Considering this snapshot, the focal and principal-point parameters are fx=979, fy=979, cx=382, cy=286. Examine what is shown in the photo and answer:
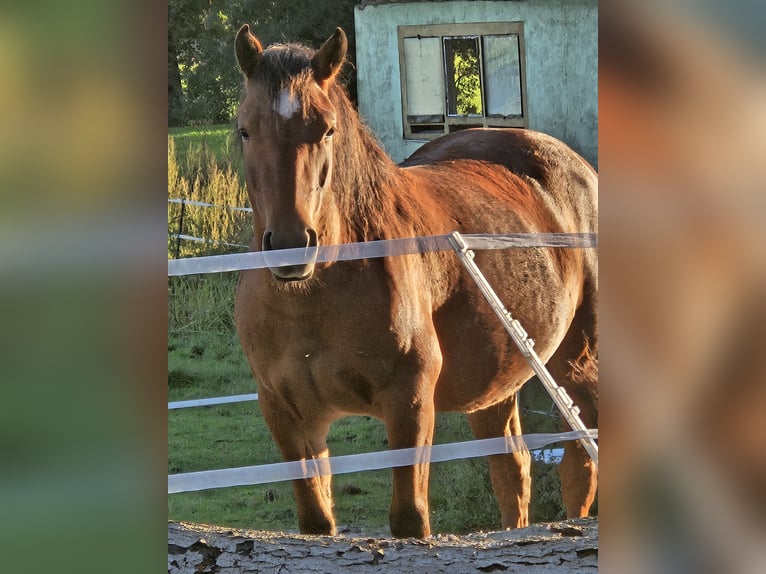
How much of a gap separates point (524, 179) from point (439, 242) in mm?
546

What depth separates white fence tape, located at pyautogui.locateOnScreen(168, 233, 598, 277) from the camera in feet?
8.15

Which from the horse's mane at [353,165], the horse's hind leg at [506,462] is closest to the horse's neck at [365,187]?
the horse's mane at [353,165]

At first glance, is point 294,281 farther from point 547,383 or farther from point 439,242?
point 547,383

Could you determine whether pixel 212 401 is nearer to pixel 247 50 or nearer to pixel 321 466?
pixel 321 466

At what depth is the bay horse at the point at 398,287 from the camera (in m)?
2.42

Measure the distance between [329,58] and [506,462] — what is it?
1303 millimetres

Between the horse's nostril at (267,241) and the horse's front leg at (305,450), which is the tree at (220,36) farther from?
the horse's front leg at (305,450)

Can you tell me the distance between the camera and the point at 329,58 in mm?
2445

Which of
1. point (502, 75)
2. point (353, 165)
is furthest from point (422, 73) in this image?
point (353, 165)

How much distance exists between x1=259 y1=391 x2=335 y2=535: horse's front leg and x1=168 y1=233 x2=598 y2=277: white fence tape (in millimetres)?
382
